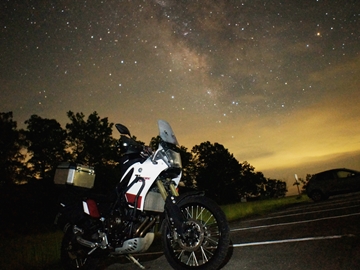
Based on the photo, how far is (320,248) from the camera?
12.8 ft

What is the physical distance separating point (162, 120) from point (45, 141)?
40.5 meters

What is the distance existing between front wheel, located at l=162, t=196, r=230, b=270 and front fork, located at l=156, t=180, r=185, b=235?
0.25 feet

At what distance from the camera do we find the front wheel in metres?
3.40

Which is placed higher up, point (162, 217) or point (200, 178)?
point (200, 178)

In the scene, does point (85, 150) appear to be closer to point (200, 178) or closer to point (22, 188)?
point (22, 188)

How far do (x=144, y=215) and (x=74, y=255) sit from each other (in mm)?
1551

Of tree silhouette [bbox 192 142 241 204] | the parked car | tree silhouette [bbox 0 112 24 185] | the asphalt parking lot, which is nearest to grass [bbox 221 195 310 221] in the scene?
the parked car

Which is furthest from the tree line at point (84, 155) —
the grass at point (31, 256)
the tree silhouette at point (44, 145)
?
the grass at point (31, 256)

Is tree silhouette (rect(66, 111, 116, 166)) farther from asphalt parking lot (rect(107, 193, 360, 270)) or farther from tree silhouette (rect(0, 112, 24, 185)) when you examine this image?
asphalt parking lot (rect(107, 193, 360, 270))

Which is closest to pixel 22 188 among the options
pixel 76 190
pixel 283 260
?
pixel 76 190

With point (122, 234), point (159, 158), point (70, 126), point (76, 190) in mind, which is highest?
point (70, 126)

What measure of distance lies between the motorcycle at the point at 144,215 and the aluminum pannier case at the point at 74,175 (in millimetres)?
15

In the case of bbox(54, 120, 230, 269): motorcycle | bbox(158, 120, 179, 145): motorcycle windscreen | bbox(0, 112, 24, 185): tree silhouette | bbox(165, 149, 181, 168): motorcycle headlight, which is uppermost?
bbox(0, 112, 24, 185): tree silhouette

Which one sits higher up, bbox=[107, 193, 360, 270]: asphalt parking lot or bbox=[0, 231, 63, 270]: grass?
bbox=[107, 193, 360, 270]: asphalt parking lot
